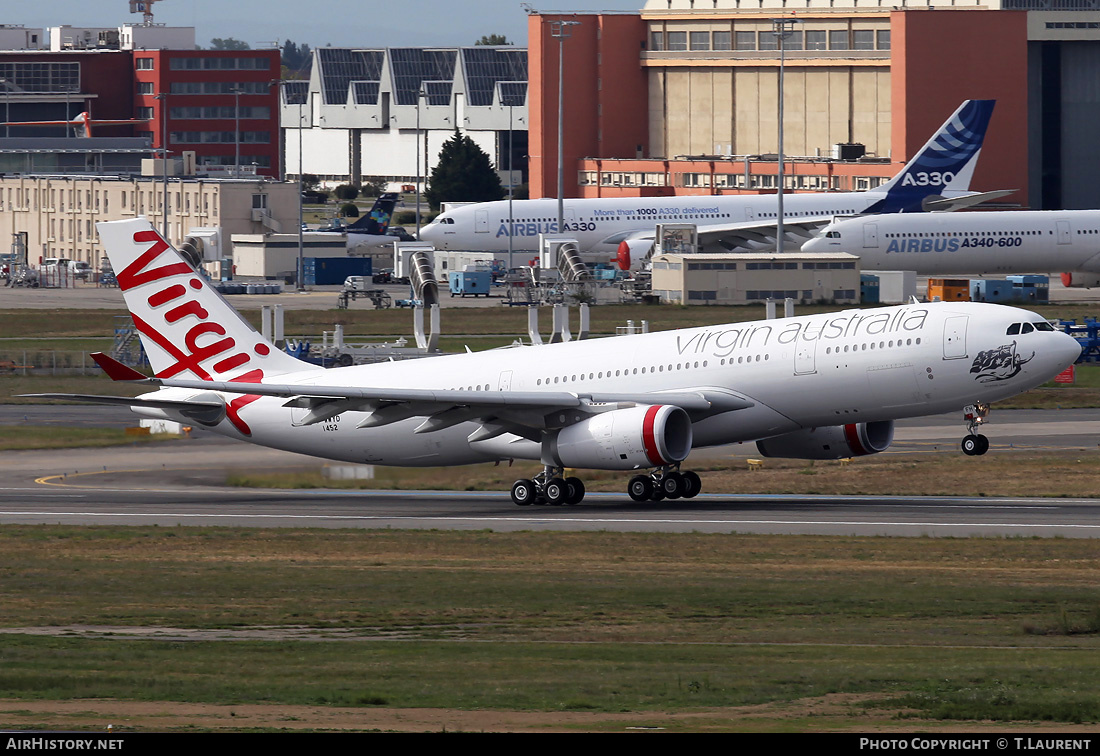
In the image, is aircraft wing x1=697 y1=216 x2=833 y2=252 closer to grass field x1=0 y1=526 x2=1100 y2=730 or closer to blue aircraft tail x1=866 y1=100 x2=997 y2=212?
blue aircraft tail x1=866 y1=100 x2=997 y2=212

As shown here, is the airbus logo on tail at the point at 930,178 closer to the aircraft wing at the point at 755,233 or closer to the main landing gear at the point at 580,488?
the aircraft wing at the point at 755,233

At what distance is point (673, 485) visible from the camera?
151ft

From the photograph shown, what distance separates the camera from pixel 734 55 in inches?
7052

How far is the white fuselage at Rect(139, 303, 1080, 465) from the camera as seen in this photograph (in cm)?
4300

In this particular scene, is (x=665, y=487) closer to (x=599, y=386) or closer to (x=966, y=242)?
(x=599, y=386)

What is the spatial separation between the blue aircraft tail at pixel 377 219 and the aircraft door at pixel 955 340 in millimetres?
123347

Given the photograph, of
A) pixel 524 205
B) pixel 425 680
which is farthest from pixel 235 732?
pixel 524 205

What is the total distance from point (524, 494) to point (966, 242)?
76.8 metres

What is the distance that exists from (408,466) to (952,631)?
78.7ft

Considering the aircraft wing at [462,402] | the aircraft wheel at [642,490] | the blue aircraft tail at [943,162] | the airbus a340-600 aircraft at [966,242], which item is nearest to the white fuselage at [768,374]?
the aircraft wing at [462,402]

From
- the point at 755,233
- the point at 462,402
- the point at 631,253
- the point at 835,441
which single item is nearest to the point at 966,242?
the point at 755,233

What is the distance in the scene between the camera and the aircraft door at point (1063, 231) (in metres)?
117

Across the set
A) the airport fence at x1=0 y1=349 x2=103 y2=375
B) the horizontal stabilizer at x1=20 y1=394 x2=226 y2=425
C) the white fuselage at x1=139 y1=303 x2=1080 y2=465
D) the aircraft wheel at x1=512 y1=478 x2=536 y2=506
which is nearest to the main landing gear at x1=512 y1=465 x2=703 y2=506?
the aircraft wheel at x1=512 y1=478 x2=536 y2=506

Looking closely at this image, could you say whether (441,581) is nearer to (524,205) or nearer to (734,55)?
(524,205)
